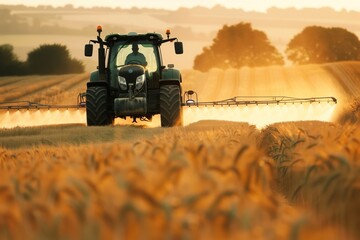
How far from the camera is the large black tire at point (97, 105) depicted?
1816 cm

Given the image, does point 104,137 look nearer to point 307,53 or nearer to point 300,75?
point 300,75

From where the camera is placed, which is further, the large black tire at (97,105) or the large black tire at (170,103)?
the large black tire at (97,105)

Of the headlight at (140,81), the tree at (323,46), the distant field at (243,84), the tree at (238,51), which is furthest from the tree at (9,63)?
the headlight at (140,81)

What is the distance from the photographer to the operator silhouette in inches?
740

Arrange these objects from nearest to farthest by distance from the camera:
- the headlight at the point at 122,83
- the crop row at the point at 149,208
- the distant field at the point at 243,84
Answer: the crop row at the point at 149,208 < the headlight at the point at 122,83 < the distant field at the point at 243,84

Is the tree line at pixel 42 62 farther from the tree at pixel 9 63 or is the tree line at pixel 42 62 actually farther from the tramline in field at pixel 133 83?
the tramline in field at pixel 133 83

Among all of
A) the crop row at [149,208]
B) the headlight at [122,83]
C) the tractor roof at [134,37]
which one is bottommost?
the crop row at [149,208]

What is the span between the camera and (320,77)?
1666 inches

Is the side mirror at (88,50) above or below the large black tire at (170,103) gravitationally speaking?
above

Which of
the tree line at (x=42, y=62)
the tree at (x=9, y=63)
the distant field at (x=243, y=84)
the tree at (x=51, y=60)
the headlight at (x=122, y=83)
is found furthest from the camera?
the tree at (x=51, y=60)

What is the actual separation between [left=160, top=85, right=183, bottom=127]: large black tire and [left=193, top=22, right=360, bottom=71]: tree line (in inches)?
2119

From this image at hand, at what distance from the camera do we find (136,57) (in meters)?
18.9

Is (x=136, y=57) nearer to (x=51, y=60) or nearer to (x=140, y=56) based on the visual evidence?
(x=140, y=56)

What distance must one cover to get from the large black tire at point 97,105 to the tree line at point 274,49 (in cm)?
5367
